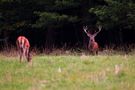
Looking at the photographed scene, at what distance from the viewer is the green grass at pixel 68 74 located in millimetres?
11109

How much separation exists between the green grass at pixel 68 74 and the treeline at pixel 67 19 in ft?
24.6

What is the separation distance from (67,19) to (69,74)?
1304 centimetres

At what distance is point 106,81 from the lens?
11.4m

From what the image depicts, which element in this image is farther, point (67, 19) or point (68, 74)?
point (67, 19)

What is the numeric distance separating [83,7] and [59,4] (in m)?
2.35

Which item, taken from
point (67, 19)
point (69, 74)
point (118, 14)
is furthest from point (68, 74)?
point (67, 19)

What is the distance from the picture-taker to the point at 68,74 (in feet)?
41.0

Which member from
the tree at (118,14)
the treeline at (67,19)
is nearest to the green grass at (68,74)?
the tree at (118,14)

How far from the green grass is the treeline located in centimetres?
751

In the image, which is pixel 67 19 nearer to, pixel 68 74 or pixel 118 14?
pixel 118 14

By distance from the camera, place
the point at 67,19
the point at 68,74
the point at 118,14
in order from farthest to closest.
Answer: the point at 67,19 < the point at 118,14 < the point at 68,74

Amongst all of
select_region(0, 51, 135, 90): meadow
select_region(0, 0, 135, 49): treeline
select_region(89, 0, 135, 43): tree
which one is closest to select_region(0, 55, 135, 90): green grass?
select_region(0, 51, 135, 90): meadow

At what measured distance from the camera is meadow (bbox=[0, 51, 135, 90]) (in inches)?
438

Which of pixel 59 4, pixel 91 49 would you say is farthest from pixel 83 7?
pixel 91 49
